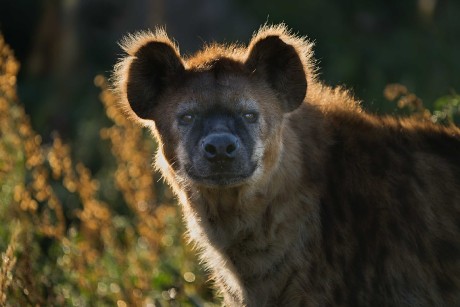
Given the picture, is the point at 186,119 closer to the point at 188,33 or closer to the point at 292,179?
the point at 292,179

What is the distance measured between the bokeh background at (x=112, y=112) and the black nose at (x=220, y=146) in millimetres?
1058

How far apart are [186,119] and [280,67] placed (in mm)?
554

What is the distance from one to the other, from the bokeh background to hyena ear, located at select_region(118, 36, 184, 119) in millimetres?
922

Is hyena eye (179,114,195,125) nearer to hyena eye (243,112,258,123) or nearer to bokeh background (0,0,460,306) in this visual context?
hyena eye (243,112,258,123)

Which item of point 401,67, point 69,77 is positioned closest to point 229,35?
point 69,77

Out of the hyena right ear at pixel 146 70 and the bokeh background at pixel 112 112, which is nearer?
→ the hyena right ear at pixel 146 70

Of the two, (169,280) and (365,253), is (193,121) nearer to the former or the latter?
(365,253)

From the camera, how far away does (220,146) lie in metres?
4.69

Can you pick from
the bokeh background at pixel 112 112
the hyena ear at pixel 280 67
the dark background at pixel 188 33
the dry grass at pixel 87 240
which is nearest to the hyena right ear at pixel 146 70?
the hyena ear at pixel 280 67

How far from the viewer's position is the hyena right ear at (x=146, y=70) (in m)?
5.05

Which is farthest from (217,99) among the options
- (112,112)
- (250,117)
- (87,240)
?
(87,240)

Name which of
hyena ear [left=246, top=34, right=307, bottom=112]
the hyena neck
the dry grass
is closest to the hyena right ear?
hyena ear [left=246, top=34, right=307, bottom=112]

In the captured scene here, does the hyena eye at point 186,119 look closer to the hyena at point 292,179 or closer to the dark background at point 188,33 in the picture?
the hyena at point 292,179

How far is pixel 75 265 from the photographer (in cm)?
603
